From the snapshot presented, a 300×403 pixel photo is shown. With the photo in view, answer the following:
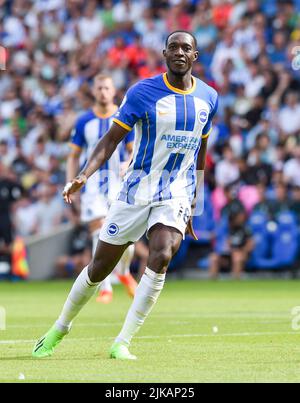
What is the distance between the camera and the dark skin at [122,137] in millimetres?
8258

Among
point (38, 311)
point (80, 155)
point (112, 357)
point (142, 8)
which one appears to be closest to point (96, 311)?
point (38, 311)

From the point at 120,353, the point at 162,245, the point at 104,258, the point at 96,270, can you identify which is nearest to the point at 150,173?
the point at 162,245

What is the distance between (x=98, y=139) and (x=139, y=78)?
10.8 m

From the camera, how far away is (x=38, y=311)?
44.8ft

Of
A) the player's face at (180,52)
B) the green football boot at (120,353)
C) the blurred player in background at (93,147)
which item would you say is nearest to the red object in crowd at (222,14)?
the blurred player in background at (93,147)

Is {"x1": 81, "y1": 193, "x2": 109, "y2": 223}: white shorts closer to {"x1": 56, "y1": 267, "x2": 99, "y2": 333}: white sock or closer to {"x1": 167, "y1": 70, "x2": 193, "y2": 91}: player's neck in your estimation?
{"x1": 56, "y1": 267, "x2": 99, "y2": 333}: white sock

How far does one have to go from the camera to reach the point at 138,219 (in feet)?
28.0

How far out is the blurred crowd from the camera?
21359mm

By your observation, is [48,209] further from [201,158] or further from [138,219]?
[138,219]

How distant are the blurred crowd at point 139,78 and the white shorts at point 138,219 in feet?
40.6

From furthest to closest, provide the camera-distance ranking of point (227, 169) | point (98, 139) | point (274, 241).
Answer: point (227, 169) < point (274, 241) < point (98, 139)

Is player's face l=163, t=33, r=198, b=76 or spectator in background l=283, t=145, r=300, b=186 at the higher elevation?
player's face l=163, t=33, r=198, b=76

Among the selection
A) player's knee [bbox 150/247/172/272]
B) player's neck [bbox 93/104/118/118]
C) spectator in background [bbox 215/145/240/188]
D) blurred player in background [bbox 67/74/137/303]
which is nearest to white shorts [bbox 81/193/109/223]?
blurred player in background [bbox 67/74/137/303]

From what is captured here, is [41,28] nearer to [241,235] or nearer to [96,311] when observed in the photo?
[241,235]
